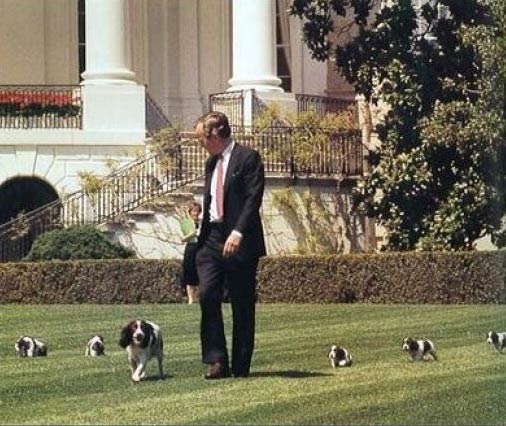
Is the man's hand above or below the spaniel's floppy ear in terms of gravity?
above

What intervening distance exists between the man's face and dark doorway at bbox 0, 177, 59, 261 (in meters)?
19.8

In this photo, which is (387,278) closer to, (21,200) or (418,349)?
(21,200)

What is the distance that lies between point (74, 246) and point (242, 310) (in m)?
17.0

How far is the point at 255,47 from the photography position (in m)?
35.9

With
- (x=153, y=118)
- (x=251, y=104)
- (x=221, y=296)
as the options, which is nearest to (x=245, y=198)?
(x=221, y=296)

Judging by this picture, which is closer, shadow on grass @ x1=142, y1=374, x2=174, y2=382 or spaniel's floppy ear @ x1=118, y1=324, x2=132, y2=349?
spaniel's floppy ear @ x1=118, y1=324, x2=132, y2=349

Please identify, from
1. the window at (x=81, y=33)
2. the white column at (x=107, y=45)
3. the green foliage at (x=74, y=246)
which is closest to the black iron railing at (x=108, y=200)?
the green foliage at (x=74, y=246)

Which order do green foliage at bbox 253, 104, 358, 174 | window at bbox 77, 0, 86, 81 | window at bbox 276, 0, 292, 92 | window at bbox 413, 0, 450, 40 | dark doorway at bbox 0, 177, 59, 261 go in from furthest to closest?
Result: window at bbox 276, 0, 292, 92, window at bbox 77, 0, 86, 81, green foliage at bbox 253, 104, 358, 174, dark doorway at bbox 0, 177, 59, 261, window at bbox 413, 0, 450, 40

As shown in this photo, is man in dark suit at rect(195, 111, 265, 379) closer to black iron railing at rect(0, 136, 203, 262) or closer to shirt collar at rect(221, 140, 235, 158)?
shirt collar at rect(221, 140, 235, 158)

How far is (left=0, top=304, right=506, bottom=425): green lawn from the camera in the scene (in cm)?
1225

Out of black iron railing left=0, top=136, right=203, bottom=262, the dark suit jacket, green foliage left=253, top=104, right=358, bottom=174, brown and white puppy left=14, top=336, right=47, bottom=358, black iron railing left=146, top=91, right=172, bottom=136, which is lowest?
brown and white puppy left=14, top=336, right=47, bottom=358

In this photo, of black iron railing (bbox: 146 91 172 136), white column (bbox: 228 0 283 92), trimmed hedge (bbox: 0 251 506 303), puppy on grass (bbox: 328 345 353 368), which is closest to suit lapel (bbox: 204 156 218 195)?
puppy on grass (bbox: 328 345 353 368)

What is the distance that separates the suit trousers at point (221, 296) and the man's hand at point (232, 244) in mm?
189

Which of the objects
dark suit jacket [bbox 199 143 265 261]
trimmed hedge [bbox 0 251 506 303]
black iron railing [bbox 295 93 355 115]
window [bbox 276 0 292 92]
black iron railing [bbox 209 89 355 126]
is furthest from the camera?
window [bbox 276 0 292 92]
